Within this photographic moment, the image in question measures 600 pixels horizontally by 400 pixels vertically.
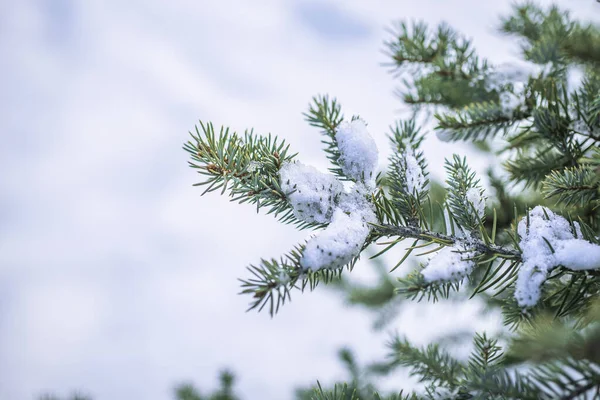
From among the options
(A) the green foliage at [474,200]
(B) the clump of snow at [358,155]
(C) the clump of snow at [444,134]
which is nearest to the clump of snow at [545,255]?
(A) the green foliage at [474,200]

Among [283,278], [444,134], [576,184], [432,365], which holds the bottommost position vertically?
[432,365]

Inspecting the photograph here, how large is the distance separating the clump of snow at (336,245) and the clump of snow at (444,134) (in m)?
0.56

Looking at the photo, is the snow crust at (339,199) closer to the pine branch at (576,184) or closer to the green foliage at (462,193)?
the green foliage at (462,193)

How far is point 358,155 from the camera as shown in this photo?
2.90 feet

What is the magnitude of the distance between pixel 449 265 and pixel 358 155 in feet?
0.92

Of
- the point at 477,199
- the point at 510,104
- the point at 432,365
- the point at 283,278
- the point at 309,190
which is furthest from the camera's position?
the point at 510,104

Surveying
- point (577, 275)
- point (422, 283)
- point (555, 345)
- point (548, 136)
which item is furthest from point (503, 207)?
point (555, 345)

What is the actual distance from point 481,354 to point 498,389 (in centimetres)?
41

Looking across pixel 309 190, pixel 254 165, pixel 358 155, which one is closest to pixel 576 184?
pixel 358 155

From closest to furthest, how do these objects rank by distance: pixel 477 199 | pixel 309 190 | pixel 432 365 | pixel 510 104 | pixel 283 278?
pixel 283 278 → pixel 309 190 → pixel 477 199 → pixel 432 365 → pixel 510 104

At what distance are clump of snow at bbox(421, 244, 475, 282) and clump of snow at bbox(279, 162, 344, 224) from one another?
208 millimetres

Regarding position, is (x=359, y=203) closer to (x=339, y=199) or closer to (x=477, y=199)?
(x=339, y=199)

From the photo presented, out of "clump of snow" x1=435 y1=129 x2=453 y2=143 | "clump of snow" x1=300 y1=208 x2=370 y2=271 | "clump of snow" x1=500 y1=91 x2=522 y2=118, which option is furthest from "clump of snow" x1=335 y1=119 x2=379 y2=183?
"clump of snow" x1=500 y1=91 x2=522 y2=118

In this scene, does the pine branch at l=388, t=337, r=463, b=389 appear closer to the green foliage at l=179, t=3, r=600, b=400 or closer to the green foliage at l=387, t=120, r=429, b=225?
the green foliage at l=179, t=3, r=600, b=400
